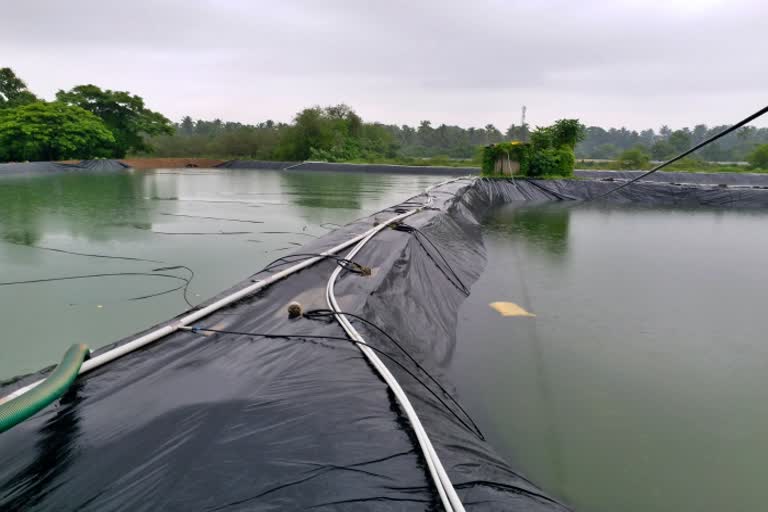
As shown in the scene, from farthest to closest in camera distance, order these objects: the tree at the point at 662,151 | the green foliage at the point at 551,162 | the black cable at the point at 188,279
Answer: the tree at the point at 662,151, the green foliage at the point at 551,162, the black cable at the point at 188,279

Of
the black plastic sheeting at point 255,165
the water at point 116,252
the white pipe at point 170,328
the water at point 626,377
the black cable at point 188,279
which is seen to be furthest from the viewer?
the black plastic sheeting at point 255,165

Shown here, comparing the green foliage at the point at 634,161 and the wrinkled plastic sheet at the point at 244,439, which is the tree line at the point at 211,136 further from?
the wrinkled plastic sheet at the point at 244,439

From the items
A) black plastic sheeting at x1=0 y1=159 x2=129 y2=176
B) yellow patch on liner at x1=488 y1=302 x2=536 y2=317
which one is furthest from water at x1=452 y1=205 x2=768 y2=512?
black plastic sheeting at x1=0 y1=159 x2=129 y2=176

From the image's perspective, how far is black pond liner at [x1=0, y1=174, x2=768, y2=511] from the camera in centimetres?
85

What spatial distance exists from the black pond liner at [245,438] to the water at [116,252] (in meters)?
1.03

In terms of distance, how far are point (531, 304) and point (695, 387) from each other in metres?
1.21

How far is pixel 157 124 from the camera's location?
24562mm

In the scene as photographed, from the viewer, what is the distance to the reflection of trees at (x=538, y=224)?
5254mm

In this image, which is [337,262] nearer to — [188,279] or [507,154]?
[188,279]

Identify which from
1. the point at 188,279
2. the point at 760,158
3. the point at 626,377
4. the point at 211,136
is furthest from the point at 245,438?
the point at 211,136

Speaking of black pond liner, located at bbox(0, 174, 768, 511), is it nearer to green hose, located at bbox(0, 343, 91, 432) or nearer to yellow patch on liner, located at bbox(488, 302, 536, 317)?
green hose, located at bbox(0, 343, 91, 432)

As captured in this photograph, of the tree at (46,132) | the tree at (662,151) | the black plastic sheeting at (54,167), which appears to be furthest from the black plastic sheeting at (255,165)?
the tree at (662,151)

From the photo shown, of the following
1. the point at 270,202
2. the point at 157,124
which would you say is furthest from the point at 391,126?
the point at 270,202

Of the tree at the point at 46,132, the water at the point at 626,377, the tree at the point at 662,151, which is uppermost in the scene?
the tree at the point at 662,151
